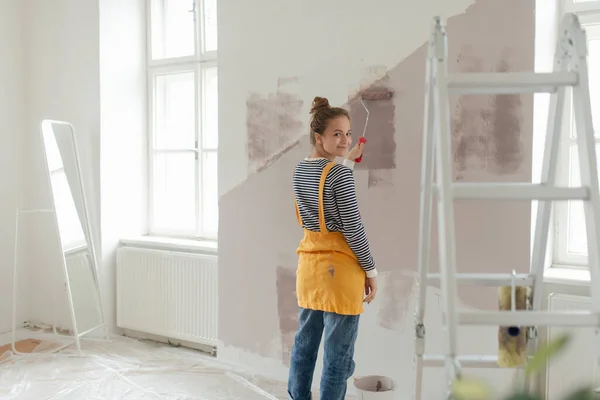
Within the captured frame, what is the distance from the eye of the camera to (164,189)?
3.89m

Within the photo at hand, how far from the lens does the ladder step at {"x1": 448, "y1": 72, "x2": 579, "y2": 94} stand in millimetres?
1364

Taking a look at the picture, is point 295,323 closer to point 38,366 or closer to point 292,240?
point 292,240

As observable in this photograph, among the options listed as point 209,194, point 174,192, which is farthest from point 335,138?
point 174,192

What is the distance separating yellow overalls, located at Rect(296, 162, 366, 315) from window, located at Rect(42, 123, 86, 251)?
183cm

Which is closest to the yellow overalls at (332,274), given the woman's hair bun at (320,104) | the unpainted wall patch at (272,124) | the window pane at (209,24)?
the woman's hair bun at (320,104)

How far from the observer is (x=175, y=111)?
383cm

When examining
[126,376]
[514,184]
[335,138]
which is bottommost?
[126,376]

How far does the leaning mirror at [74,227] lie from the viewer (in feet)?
11.4

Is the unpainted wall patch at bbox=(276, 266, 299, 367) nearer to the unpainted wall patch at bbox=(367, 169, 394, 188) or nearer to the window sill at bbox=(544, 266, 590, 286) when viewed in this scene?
the unpainted wall patch at bbox=(367, 169, 394, 188)

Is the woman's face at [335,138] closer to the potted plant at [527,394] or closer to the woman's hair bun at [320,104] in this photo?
the woman's hair bun at [320,104]

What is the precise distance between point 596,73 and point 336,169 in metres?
1.37

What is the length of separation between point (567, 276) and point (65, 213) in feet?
8.84

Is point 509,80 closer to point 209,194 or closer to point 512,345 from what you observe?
point 512,345

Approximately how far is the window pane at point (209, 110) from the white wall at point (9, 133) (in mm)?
1233
